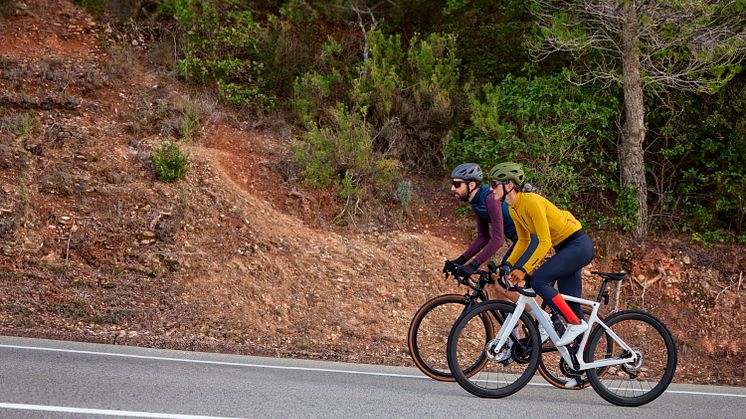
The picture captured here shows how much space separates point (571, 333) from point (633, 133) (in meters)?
8.22

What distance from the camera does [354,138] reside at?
1508 centimetres

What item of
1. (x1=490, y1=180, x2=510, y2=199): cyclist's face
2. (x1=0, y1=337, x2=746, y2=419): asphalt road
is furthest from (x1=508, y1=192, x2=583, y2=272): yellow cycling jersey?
(x1=0, y1=337, x2=746, y2=419): asphalt road

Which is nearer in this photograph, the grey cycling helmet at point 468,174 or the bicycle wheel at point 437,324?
the bicycle wheel at point 437,324

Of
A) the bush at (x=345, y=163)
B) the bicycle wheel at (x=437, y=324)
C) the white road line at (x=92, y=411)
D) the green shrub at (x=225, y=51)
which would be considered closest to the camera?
the white road line at (x=92, y=411)

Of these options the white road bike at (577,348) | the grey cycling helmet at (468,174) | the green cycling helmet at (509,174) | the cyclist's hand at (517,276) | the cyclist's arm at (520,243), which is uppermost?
the green cycling helmet at (509,174)

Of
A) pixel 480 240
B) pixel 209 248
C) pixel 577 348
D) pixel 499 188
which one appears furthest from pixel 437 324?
pixel 209 248

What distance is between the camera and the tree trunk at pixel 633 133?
14602mm

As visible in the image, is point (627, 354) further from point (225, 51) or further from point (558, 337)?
point (225, 51)

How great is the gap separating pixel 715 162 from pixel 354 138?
6.57 m

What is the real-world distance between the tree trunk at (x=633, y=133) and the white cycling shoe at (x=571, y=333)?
7.69 m

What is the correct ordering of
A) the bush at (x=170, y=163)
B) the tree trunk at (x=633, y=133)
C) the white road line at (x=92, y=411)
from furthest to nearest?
the tree trunk at (x=633, y=133) → the bush at (x=170, y=163) → the white road line at (x=92, y=411)

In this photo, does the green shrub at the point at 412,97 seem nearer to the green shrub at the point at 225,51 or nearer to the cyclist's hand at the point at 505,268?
the green shrub at the point at 225,51

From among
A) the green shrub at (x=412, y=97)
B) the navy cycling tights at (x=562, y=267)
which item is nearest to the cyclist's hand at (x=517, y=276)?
the navy cycling tights at (x=562, y=267)

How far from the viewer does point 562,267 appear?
301 inches
